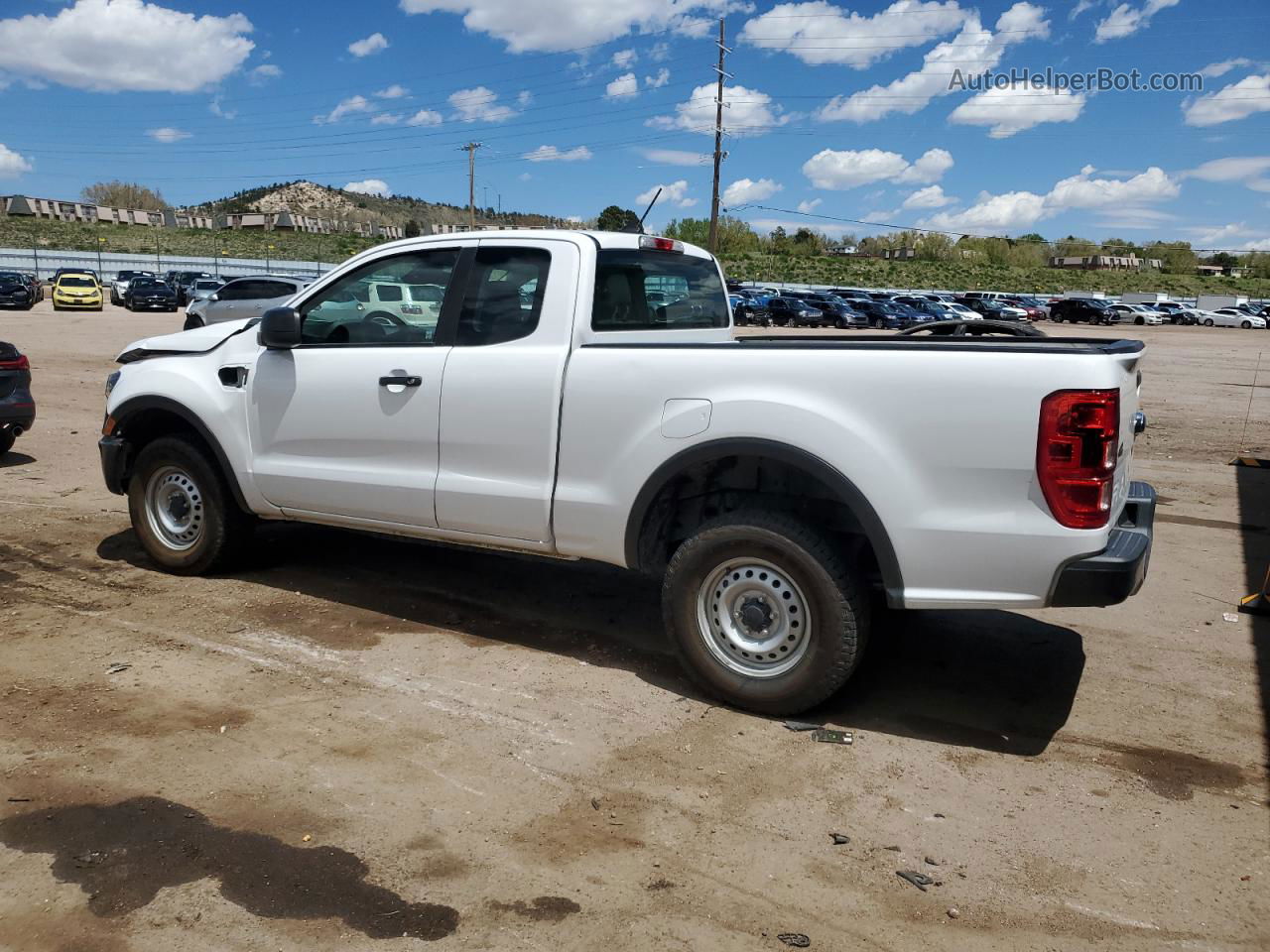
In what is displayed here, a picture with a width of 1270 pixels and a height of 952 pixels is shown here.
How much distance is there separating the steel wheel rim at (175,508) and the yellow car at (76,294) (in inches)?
1530

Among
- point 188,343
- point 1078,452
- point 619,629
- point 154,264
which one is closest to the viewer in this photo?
point 1078,452

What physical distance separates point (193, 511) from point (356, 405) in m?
1.50

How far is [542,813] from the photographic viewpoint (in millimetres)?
3586

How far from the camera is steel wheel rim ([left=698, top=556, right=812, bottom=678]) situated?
4.28 metres

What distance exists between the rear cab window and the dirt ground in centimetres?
166

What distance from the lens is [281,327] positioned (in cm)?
536

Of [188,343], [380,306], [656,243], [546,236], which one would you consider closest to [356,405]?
[380,306]

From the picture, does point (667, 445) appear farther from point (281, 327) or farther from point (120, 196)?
point (120, 196)

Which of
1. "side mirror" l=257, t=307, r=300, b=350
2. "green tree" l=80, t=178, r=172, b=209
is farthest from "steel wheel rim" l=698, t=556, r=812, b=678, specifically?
"green tree" l=80, t=178, r=172, b=209

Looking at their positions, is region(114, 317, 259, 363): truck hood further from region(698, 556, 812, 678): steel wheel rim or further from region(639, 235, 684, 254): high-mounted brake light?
region(698, 556, 812, 678): steel wheel rim

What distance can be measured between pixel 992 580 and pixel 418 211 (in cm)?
19462

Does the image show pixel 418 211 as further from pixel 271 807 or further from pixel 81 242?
pixel 271 807

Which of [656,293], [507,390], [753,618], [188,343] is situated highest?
[656,293]

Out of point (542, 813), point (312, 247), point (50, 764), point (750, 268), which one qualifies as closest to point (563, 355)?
point (542, 813)
